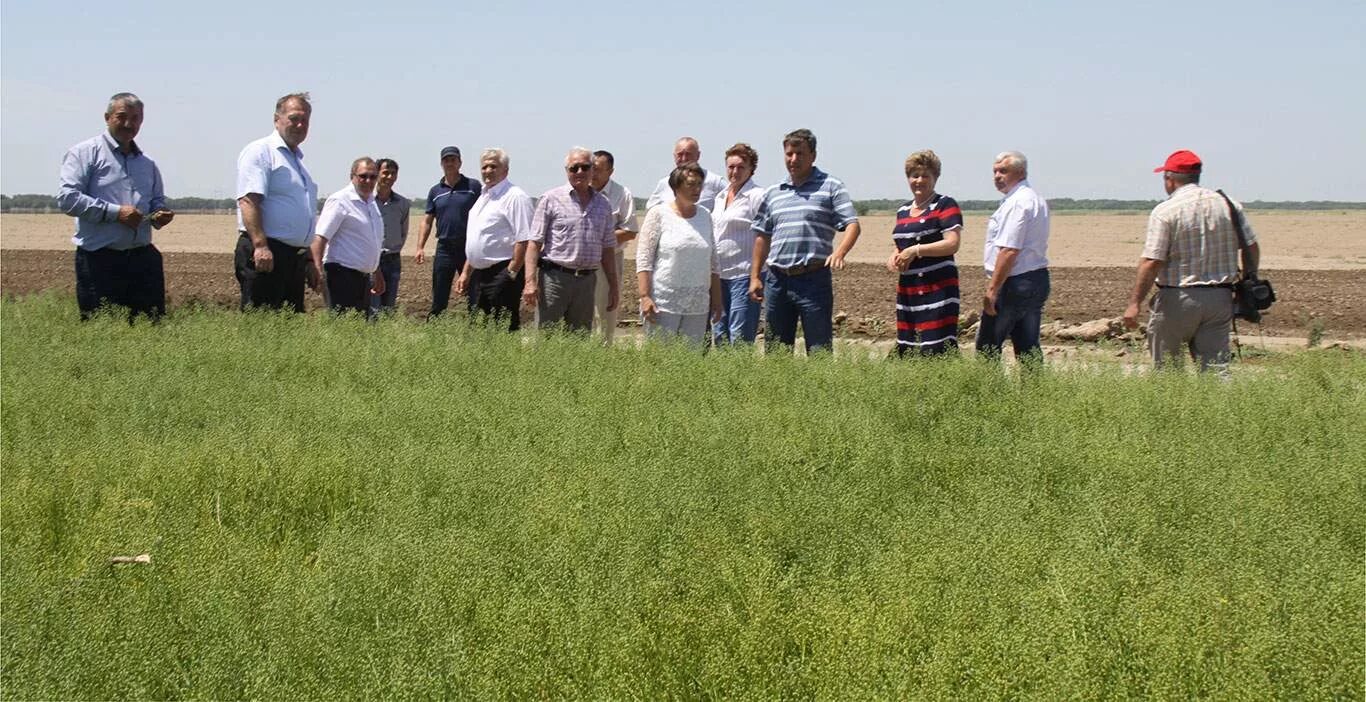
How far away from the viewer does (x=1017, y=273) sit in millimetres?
8734

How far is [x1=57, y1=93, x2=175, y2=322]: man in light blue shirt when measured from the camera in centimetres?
963

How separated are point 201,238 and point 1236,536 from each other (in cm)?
5359

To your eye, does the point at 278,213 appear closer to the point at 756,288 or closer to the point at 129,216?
the point at 129,216

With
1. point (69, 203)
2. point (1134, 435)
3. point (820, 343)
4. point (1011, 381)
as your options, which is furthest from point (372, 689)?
point (69, 203)

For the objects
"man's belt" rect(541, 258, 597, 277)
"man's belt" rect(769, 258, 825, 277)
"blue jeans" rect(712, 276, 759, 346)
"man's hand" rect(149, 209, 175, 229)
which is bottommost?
"blue jeans" rect(712, 276, 759, 346)

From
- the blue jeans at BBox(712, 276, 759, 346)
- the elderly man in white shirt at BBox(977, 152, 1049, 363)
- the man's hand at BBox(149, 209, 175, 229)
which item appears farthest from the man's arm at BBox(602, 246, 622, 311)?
the man's hand at BBox(149, 209, 175, 229)

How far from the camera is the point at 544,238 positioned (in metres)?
10.1

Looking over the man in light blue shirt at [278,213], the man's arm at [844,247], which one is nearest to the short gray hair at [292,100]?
the man in light blue shirt at [278,213]

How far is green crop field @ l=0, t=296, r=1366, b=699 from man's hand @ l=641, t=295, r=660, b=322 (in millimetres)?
1622

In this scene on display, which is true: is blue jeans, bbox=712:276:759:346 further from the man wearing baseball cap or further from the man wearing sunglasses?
the man wearing baseball cap

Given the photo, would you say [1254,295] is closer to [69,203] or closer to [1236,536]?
[1236,536]

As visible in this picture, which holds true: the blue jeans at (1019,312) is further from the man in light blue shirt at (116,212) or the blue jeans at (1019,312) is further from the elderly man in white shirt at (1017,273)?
the man in light blue shirt at (116,212)

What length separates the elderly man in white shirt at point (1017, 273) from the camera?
865 centimetres

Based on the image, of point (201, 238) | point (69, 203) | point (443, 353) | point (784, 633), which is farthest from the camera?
point (201, 238)
